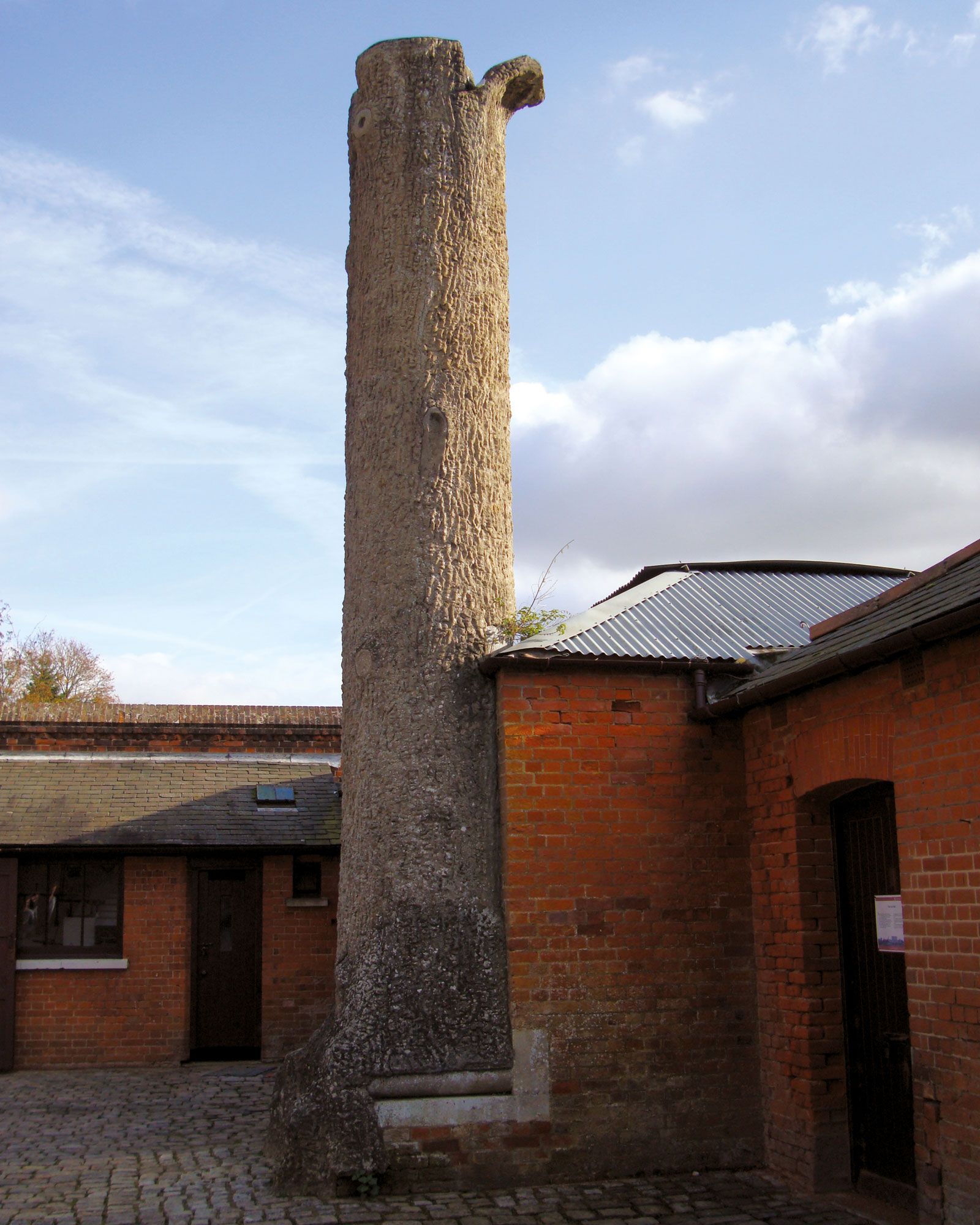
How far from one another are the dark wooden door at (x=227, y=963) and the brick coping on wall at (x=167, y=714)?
2.45 metres

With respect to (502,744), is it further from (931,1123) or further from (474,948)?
(931,1123)

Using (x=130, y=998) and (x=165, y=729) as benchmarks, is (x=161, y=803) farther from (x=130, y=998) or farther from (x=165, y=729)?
(x=130, y=998)

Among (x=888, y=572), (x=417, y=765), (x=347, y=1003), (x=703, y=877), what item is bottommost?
(x=347, y=1003)

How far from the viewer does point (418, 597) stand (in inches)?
311

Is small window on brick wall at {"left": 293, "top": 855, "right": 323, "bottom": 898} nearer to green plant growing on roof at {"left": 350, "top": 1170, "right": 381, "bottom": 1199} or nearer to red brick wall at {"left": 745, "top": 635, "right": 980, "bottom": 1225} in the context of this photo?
green plant growing on roof at {"left": 350, "top": 1170, "right": 381, "bottom": 1199}

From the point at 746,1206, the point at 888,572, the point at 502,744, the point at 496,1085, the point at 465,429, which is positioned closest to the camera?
the point at 746,1206

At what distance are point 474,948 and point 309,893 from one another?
6.47m

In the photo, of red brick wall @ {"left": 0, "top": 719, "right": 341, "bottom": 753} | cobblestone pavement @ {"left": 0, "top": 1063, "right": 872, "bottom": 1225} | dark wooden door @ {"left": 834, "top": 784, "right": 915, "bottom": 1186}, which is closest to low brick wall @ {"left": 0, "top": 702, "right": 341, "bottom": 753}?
red brick wall @ {"left": 0, "top": 719, "right": 341, "bottom": 753}

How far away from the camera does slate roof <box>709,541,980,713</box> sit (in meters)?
5.62

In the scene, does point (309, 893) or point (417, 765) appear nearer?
point (417, 765)

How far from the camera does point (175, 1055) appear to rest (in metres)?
12.5

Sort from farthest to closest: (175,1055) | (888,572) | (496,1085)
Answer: (175,1055) → (888,572) → (496,1085)

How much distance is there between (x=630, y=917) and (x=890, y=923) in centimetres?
175

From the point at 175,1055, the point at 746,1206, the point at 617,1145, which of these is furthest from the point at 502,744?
the point at 175,1055
